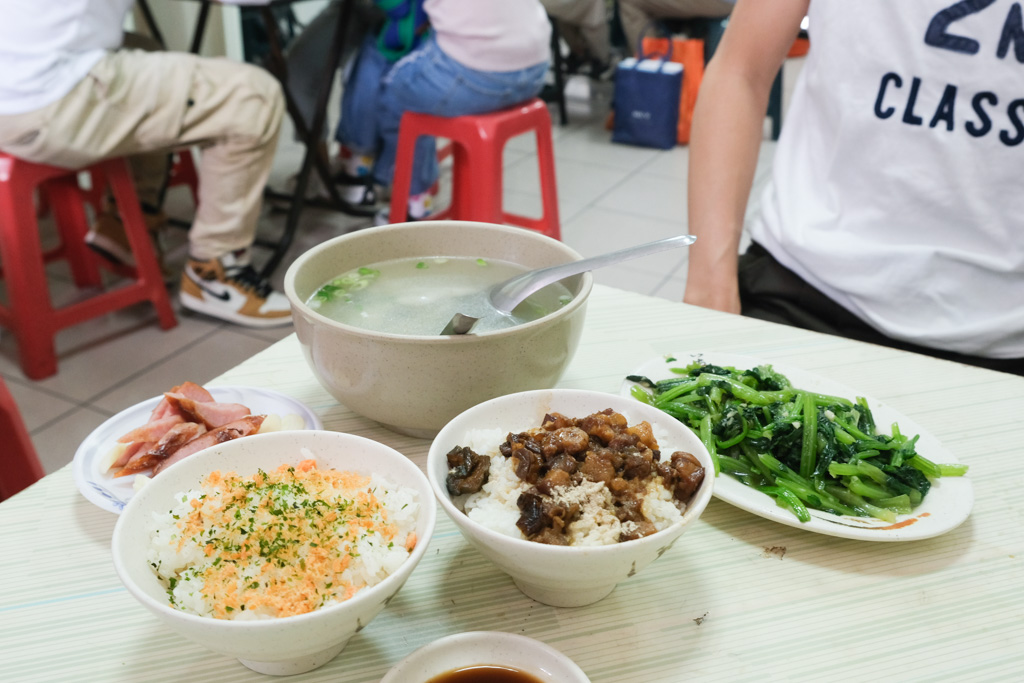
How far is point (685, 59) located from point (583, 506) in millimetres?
4951

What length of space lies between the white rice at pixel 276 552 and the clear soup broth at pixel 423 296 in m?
0.30

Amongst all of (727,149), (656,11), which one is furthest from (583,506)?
(656,11)

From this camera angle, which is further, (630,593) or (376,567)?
(630,593)

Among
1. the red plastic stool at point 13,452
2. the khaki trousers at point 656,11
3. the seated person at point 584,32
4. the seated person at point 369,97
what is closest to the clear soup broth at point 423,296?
the red plastic stool at point 13,452

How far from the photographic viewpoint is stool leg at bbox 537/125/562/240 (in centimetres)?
310

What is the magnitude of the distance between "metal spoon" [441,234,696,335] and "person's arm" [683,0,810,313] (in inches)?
24.8

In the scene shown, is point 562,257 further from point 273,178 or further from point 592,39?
point 592,39

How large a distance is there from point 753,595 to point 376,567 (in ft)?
1.30

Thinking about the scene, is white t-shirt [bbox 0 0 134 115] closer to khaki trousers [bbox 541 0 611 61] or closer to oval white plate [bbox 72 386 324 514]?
oval white plate [bbox 72 386 324 514]

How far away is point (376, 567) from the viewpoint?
68cm

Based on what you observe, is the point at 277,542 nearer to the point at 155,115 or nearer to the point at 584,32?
the point at 155,115

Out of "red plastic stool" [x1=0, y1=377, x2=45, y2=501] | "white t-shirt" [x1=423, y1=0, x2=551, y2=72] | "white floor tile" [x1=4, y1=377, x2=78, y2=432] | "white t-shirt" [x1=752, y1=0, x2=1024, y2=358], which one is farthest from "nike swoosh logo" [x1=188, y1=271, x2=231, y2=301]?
"white t-shirt" [x1=752, y1=0, x2=1024, y2=358]

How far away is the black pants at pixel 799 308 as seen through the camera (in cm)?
143

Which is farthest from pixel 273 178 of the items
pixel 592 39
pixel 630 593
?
pixel 630 593
